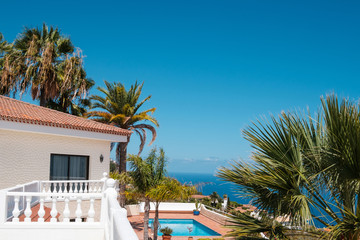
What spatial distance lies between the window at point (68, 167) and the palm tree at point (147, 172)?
454 centimetres

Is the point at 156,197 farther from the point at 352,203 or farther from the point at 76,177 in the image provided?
the point at 352,203

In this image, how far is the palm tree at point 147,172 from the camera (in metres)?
18.8

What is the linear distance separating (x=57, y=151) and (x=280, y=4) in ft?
133

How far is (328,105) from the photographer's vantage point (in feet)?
21.1

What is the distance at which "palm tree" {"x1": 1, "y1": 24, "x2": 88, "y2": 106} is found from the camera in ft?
72.6

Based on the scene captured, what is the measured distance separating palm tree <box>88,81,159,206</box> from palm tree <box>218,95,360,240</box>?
19.5 meters

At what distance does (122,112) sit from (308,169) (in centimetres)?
2122

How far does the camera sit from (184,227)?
29.0 metres

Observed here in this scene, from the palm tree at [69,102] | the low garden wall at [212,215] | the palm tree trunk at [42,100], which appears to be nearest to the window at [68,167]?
the palm tree at [69,102]

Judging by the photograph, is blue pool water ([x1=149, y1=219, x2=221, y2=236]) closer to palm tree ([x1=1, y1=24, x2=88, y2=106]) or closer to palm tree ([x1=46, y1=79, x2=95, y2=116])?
palm tree ([x1=46, y1=79, x2=95, y2=116])

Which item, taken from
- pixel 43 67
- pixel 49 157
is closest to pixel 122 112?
pixel 43 67

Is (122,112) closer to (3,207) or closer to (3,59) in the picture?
(3,59)

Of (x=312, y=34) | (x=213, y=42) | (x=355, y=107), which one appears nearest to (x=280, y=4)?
(x=312, y=34)

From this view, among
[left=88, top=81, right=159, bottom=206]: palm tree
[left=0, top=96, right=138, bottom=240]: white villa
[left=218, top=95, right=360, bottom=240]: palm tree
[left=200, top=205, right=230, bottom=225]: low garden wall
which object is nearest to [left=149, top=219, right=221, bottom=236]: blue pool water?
[left=200, top=205, right=230, bottom=225]: low garden wall
